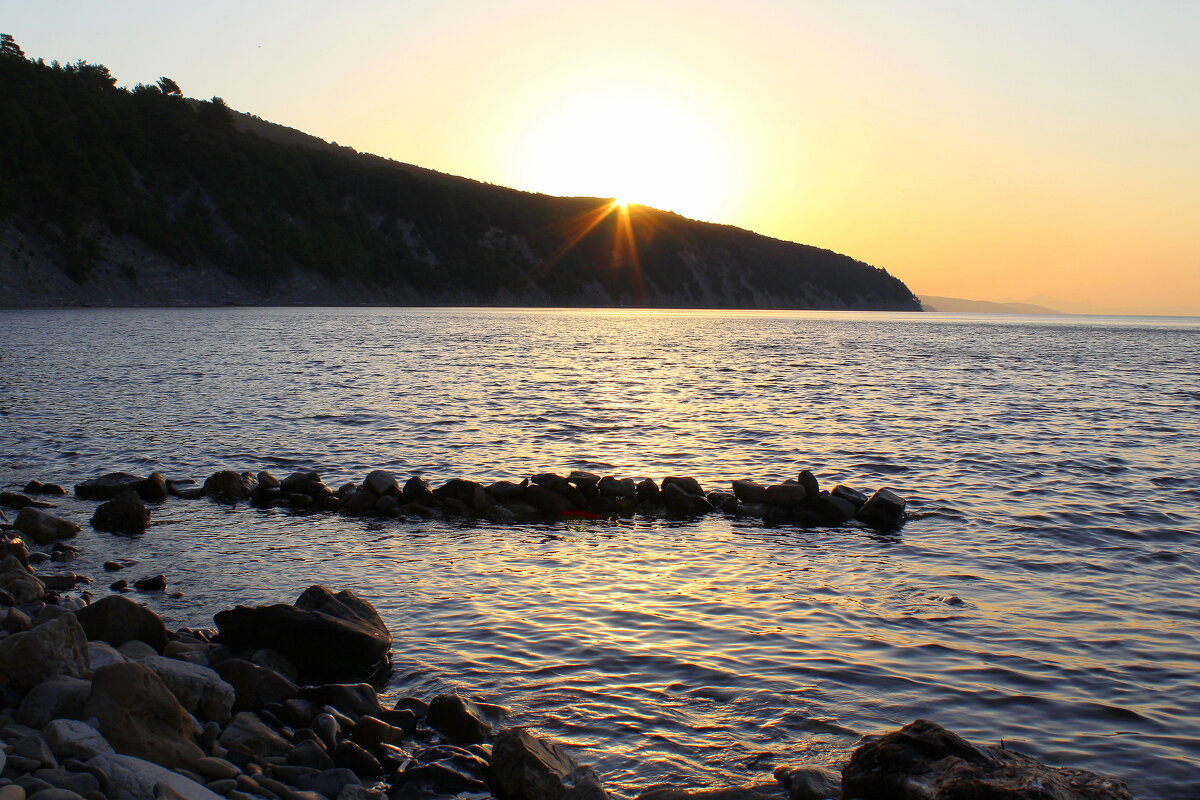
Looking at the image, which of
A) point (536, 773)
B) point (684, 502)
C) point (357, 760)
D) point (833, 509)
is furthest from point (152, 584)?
point (833, 509)

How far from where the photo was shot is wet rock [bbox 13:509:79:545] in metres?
15.1

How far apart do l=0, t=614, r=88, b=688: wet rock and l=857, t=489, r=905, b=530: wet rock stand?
13.6 meters

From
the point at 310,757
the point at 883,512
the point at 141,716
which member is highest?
the point at 141,716

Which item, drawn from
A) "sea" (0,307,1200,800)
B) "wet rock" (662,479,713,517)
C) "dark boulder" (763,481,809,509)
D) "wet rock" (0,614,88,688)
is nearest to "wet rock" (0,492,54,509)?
"sea" (0,307,1200,800)

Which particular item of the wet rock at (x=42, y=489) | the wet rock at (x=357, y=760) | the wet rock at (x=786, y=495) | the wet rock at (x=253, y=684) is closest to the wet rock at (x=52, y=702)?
the wet rock at (x=253, y=684)

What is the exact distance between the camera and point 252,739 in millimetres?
7668

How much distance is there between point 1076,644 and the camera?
11211 mm

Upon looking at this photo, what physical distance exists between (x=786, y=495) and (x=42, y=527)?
43.2 ft

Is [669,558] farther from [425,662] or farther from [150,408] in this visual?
[150,408]

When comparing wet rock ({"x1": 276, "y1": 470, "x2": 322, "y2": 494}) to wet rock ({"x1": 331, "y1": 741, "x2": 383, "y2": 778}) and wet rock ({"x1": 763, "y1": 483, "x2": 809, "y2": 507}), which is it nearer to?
wet rock ({"x1": 763, "y1": 483, "x2": 809, "y2": 507})

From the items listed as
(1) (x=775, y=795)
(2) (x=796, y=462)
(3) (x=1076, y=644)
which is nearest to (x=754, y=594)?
(3) (x=1076, y=644)

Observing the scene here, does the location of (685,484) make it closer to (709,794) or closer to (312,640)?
(312,640)

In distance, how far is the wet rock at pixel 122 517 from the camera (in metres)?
16.0

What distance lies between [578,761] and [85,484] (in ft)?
48.4
